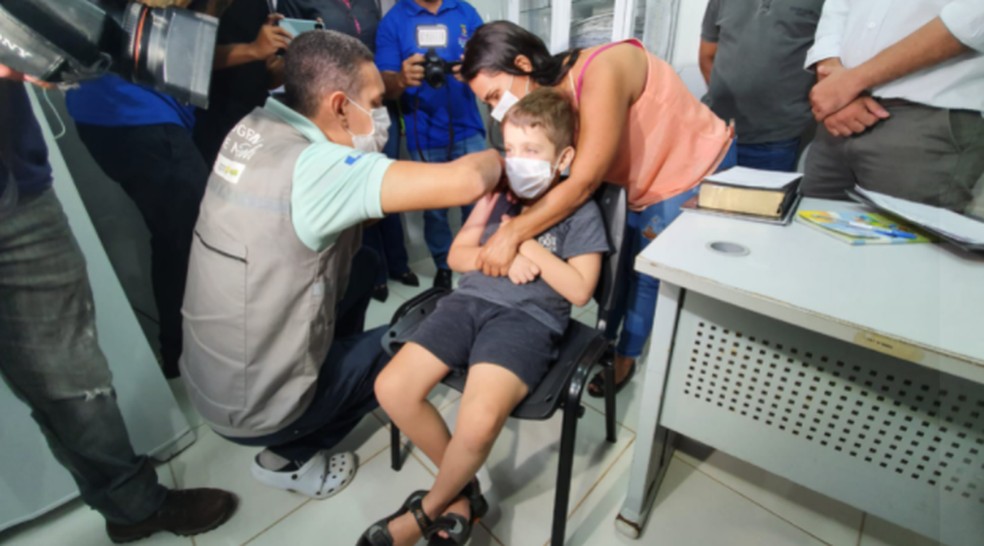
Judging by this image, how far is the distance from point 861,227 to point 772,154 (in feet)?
3.18

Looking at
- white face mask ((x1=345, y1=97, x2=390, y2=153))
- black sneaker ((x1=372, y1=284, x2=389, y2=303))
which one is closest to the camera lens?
white face mask ((x1=345, y1=97, x2=390, y2=153))

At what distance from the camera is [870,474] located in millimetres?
780

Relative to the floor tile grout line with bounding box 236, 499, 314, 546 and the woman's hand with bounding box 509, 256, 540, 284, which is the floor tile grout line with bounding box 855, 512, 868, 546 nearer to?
the woman's hand with bounding box 509, 256, 540, 284

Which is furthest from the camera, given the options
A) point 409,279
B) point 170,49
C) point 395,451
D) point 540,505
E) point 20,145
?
point 409,279

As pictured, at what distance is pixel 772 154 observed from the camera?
167 centimetres

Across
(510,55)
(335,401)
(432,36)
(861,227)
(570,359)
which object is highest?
(432,36)

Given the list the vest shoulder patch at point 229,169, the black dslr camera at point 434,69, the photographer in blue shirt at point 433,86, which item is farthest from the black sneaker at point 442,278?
the vest shoulder patch at point 229,169

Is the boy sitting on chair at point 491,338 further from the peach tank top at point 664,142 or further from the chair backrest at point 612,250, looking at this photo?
the peach tank top at point 664,142

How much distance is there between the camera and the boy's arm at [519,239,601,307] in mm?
1048

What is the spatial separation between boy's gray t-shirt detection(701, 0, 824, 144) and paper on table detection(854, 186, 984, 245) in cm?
74

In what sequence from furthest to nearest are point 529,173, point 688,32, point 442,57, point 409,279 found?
point 409,279 → point 442,57 → point 688,32 → point 529,173

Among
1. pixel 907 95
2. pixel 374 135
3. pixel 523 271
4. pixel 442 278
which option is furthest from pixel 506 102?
pixel 442 278

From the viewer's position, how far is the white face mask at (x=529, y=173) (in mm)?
1076

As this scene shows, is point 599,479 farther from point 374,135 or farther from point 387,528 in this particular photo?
point 374,135
